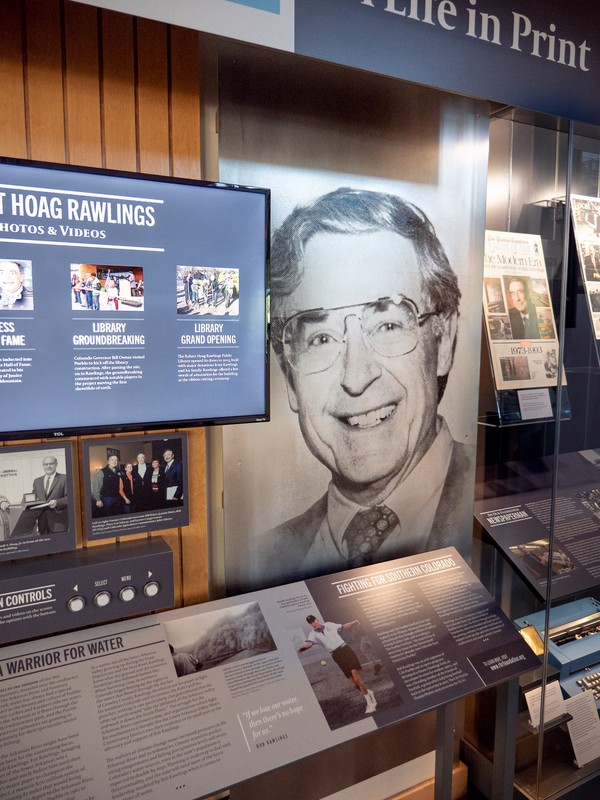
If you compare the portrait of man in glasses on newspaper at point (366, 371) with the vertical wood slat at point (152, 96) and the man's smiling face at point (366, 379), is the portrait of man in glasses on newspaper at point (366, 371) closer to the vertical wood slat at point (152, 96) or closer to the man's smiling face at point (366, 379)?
the man's smiling face at point (366, 379)

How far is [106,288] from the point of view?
1.65 meters

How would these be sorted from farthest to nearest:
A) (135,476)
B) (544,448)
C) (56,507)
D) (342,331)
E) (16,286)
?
(544,448)
(342,331)
(135,476)
(56,507)
(16,286)

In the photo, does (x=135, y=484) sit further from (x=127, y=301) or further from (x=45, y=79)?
(x=45, y=79)

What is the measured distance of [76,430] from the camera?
65.1 inches

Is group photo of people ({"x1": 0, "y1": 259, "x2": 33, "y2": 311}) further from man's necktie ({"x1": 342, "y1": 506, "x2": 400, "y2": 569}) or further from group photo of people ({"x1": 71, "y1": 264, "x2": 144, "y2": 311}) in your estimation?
man's necktie ({"x1": 342, "y1": 506, "x2": 400, "y2": 569})

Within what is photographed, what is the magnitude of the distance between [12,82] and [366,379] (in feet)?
4.83

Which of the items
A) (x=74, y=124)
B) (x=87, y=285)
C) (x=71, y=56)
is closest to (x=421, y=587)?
(x=87, y=285)

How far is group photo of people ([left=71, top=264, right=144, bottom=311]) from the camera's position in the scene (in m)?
1.61

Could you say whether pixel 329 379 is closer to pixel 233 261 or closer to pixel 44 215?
pixel 233 261

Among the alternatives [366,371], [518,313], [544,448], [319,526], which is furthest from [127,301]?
[544,448]

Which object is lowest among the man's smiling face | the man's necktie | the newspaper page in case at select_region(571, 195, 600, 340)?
the man's necktie

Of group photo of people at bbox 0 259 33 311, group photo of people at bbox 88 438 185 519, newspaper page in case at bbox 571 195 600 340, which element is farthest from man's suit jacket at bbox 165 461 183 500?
newspaper page in case at bbox 571 195 600 340

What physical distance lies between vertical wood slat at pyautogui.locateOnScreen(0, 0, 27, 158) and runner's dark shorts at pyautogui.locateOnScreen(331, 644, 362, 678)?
69.0 inches

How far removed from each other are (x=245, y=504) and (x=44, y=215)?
112 cm
